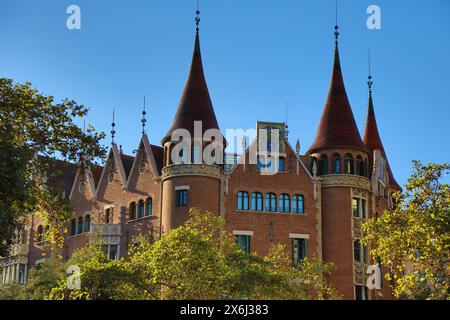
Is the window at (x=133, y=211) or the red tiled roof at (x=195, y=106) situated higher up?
the red tiled roof at (x=195, y=106)

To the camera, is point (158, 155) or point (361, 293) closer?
point (361, 293)

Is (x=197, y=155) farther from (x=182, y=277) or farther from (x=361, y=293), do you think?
(x=182, y=277)

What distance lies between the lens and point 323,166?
52.5 metres

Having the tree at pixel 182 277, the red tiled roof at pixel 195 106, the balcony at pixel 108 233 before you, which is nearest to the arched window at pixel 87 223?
the balcony at pixel 108 233

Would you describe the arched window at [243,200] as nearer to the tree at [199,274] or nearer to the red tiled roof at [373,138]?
the red tiled roof at [373,138]

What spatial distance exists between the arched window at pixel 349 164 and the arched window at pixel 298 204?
10.9 feet

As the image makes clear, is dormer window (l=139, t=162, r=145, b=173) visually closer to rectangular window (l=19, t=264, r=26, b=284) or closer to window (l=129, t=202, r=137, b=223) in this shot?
window (l=129, t=202, r=137, b=223)

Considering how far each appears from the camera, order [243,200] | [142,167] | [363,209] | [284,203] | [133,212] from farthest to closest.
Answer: [142,167], [133,212], [363,209], [284,203], [243,200]

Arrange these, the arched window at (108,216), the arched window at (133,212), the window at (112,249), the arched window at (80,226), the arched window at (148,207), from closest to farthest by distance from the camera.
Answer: the arched window at (148,207) < the window at (112,249) < the arched window at (133,212) < the arched window at (108,216) < the arched window at (80,226)

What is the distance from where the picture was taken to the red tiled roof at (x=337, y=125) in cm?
5231

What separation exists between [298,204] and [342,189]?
2.87 m

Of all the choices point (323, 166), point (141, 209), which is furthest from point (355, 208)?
point (141, 209)

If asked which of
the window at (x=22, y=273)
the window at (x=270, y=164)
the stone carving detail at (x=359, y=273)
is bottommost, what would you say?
the stone carving detail at (x=359, y=273)
